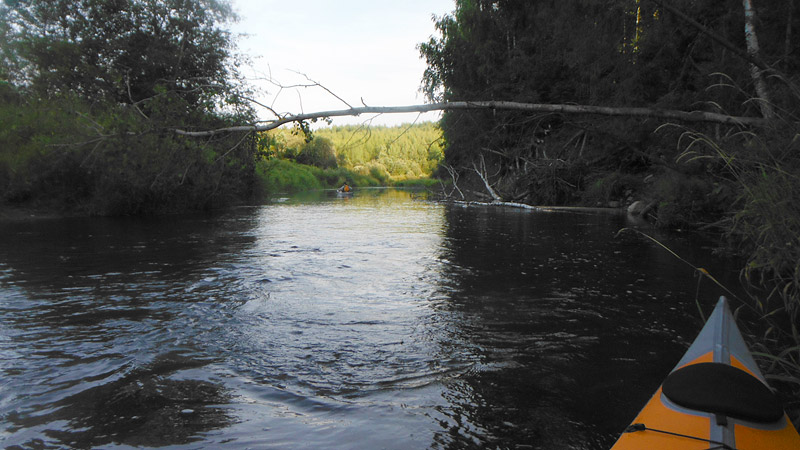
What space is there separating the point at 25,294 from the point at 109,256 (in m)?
2.82

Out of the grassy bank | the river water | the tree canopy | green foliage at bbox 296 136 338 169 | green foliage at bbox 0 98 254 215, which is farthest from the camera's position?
green foliage at bbox 296 136 338 169

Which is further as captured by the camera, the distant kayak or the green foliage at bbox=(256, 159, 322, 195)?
the green foliage at bbox=(256, 159, 322, 195)

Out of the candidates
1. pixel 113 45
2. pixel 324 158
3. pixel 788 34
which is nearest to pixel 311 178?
pixel 324 158

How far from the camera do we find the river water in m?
2.87

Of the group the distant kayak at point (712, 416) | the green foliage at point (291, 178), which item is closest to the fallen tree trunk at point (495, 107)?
the distant kayak at point (712, 416)

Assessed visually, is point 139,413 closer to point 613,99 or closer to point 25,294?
point 25,294

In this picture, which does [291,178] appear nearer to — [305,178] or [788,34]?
[305,178]

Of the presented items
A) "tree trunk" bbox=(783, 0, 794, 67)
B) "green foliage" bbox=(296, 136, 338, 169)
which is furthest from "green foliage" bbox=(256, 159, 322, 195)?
"tree trunk" bbox=(783, 0, 794, 67)

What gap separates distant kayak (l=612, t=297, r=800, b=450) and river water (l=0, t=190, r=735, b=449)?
612 millimetres

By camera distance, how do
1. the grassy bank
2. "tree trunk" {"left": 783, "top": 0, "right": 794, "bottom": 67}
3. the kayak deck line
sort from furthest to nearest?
1. the grassy bank
2. "tree trunk" {"left": 783, "top": 0, "right": 794, "bottom": 67}
3. the kayak deck line

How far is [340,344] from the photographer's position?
427 centimetres

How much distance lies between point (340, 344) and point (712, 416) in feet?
9.47

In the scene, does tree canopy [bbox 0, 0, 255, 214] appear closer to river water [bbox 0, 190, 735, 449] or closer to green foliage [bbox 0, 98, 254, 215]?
green foliage [bbox 0, 98, 254, 215]

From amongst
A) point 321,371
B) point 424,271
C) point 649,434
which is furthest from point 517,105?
point 649,434
